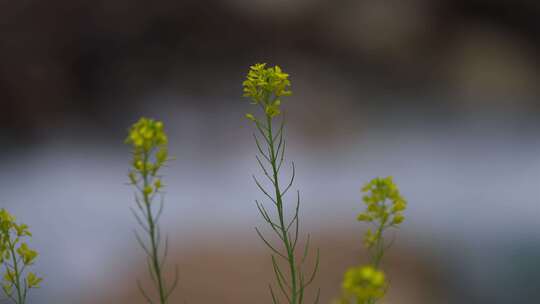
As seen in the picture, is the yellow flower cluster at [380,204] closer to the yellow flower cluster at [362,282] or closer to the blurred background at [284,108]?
the yellow flower cluster at [362,282]

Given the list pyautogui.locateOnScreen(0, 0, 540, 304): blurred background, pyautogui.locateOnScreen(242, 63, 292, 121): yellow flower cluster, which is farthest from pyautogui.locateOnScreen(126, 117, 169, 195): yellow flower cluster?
pyautogui.locateOnScreen(0, 0, 540, 304): blurred background

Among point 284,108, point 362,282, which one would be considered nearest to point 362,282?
point 362,282

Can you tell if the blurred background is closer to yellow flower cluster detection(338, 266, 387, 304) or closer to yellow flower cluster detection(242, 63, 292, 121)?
yellow flower cluster detection(242, 63, 292, 121)

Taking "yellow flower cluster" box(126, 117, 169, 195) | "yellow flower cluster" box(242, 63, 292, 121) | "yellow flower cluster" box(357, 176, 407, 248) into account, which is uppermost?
"yellow flower cluster" box(242, 63, 292, 121)

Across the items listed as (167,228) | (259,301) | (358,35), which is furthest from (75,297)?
(358,35)

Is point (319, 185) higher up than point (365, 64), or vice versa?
point (365, 64)

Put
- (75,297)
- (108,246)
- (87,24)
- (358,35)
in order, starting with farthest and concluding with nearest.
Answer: (358,35), (87,24), (108,246), (75,297)

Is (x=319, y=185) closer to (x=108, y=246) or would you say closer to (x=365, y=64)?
(x=365, y=64)

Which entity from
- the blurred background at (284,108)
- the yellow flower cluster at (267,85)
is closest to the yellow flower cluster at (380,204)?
the yellow flower cluster at (267,85)
